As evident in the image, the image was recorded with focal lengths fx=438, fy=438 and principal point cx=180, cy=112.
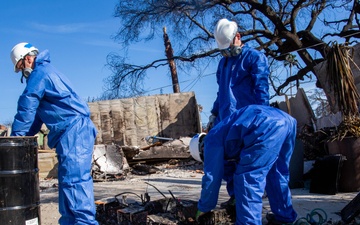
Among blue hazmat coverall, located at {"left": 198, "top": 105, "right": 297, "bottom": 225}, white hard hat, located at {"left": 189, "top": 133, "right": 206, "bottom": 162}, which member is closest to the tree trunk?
white hard hat, located at {"left": 189, "top": 133, "right": 206, "bottom": 162}

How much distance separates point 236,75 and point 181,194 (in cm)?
253

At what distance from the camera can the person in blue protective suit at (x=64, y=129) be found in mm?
3953

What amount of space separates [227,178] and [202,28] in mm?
13022

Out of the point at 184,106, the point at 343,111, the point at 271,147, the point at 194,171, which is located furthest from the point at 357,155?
the point at 184,106

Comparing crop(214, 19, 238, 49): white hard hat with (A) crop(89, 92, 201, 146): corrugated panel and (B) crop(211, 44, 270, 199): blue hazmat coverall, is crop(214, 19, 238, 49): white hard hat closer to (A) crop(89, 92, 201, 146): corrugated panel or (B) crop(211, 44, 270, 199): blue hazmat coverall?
(B) crop(211, 44, 270, 199): blue hazmat coverall

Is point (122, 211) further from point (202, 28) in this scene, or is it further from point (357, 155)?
point (202, 28)

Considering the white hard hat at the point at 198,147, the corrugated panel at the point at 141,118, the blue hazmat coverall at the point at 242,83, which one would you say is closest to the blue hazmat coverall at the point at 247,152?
the white hard hat at the point at 198,147

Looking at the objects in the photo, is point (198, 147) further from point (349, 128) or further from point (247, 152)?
point (349, 128)

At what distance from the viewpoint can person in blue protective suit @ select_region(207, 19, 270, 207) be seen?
14.3 feet

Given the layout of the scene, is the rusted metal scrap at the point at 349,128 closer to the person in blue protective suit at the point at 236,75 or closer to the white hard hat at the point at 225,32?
the person in blue protective suit at the point at 236,75

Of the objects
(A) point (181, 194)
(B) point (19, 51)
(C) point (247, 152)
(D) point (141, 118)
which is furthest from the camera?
(D) point (141, 118)

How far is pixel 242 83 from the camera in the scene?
4598mm

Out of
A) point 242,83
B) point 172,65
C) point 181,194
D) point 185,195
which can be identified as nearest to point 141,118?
point 172,65

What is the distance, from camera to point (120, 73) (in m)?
→ 17.5
